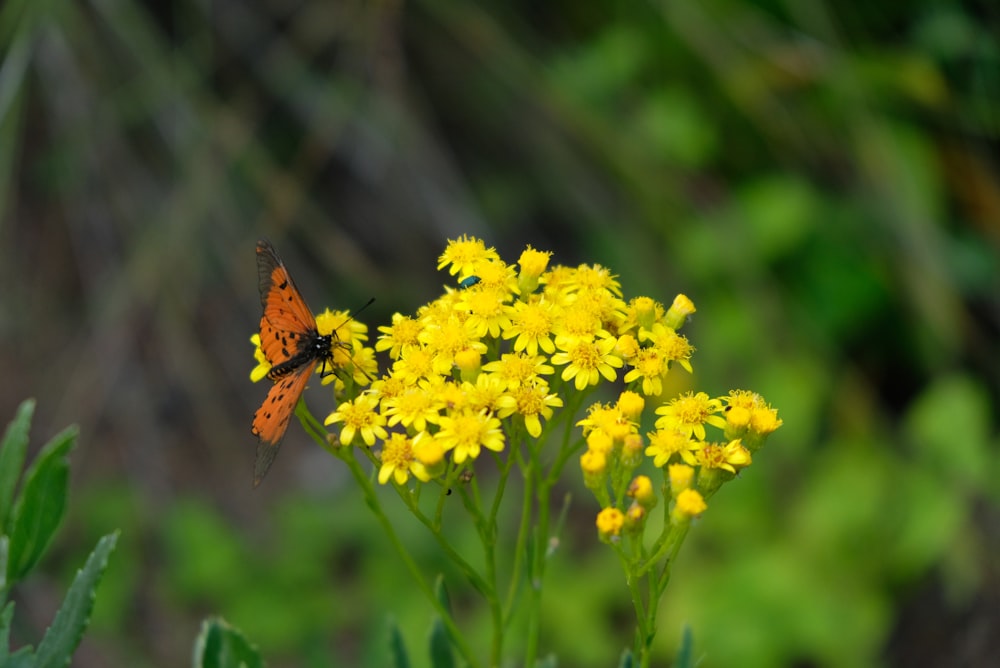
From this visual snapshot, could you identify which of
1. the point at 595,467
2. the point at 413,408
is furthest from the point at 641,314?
the point at 413,408

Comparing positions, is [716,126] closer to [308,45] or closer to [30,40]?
[308,45]

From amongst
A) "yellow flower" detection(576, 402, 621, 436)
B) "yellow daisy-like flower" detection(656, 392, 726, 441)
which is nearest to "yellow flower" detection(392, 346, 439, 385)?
"yellow flower" detection(576, 402, 621, 436)

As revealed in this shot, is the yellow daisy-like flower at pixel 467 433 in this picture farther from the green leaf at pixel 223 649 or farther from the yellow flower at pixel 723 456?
the green leaf at pixel 223 649

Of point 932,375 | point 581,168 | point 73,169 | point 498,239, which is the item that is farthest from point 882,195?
point 73,169

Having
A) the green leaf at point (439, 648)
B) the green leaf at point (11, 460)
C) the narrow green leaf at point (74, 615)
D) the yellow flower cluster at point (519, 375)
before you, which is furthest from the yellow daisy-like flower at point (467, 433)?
the green leaf at point (11, 460)

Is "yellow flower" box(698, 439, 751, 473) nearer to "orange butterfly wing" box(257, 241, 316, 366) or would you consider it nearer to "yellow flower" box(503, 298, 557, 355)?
"yellow flower" box(503, 298, 557, 355)

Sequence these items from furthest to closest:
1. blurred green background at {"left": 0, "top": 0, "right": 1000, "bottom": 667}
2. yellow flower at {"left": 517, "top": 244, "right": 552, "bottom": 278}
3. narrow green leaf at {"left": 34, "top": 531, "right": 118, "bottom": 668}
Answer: blurred green background at {"left": 0, "top": 0, "right": 1000, "bottom": 667} < yellow flower at {"left": 517, "top": 244, "right": 552, "bottom": 278} < narrow green leaf at {"left": 34, "top": 531, "right": 118, "bottom": 668}

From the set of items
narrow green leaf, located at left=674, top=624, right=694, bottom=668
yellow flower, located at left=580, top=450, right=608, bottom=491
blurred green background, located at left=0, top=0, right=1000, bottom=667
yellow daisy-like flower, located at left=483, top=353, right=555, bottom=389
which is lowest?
narrow green leaf, located at left=674, top=624, right=694, bottom=668
